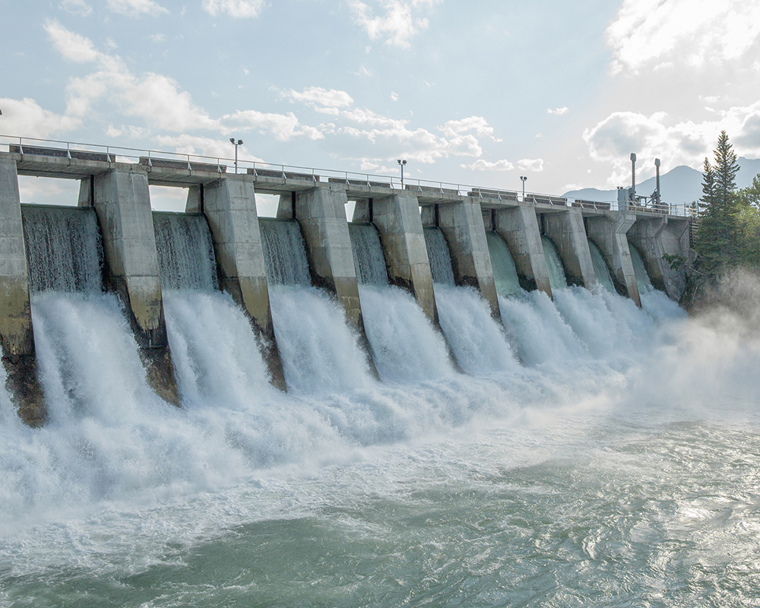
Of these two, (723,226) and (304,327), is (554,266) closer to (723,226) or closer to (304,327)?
(723,226)

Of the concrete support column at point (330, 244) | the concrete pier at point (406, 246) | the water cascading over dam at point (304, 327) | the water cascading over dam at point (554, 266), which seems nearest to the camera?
the water cascading over dam at point (304, 327)

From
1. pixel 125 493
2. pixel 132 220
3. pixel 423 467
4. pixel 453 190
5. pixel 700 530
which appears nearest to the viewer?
pixel 700 530

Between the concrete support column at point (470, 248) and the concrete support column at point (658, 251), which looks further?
the concrete support column at point (658, 251)

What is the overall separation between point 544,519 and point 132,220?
1534 cm

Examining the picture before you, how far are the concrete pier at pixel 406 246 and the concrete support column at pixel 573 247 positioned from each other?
494 inches

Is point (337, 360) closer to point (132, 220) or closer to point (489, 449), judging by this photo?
point (489, 449)

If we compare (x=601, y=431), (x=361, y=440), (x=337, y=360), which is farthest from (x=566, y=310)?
(x=361, y=440)

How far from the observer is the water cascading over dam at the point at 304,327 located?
72.5ft

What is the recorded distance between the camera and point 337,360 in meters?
22.6

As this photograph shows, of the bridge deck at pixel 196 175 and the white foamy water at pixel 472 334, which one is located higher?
the bridge deck at pixel 196 175

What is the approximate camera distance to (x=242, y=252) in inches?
883

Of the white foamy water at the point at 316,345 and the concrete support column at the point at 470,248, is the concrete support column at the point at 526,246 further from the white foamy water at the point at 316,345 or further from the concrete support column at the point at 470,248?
the white foamy water at the point at 316,345

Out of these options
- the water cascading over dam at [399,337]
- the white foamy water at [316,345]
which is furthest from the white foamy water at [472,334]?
the white foamy water at [316,345]

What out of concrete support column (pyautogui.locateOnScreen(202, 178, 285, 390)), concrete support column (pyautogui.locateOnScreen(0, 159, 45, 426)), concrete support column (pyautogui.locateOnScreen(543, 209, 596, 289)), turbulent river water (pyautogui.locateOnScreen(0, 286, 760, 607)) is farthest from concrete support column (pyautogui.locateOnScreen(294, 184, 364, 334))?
concrete support column (pyautogui.locateOnScreen(543, 209, 596, 289))
